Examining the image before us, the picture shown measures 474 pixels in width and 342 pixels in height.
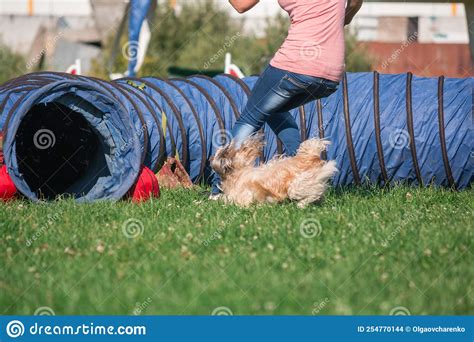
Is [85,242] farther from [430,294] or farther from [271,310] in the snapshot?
[430,294]

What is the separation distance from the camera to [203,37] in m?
19.3

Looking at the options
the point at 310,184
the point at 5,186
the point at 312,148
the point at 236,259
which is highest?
the point at 312,148

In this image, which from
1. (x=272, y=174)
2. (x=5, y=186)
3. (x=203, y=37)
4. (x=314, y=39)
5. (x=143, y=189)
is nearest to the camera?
(x=314, y=39)

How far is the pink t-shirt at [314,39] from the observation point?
500cm

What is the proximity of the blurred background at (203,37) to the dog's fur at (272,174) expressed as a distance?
37.4ft

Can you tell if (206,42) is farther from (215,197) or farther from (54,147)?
(215,197)

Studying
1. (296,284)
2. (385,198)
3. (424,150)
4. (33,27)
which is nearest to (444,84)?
(424,150)

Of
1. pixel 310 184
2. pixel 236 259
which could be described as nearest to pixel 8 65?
pixel 310 184

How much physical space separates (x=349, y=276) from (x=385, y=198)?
2.22m

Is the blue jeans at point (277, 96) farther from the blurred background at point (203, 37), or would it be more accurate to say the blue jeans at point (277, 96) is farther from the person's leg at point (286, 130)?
the blurred background at point (203, 37)

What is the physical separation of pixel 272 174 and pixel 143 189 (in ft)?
3.77

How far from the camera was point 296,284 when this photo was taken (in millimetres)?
3541

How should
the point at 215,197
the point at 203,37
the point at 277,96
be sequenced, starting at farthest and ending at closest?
the point at 203,37, the point at 215,197, the point at 277,96

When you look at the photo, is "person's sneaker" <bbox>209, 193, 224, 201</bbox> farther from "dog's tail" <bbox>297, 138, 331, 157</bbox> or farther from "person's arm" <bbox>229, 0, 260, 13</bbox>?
"person's arm" <bbox>229, 0, 260, 13</bbox>
